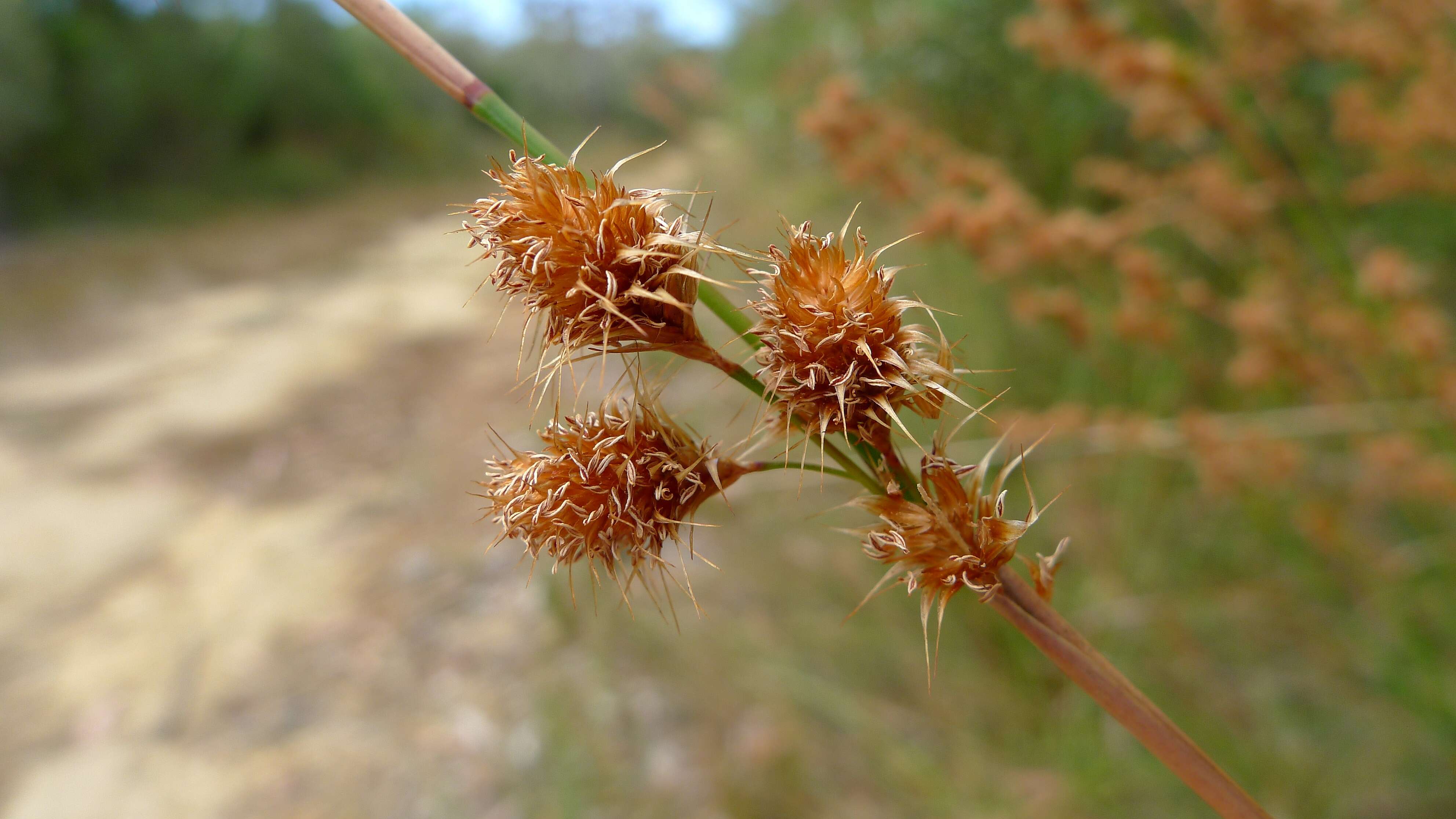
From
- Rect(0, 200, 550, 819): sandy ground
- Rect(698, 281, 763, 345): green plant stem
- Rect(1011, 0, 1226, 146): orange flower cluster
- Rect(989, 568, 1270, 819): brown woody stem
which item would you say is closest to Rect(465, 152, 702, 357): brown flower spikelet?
Rect(698, 281, 763, 345): green plant stem

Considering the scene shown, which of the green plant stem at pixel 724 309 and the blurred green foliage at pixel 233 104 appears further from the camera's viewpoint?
the blurred green foliage at pixel 233 104

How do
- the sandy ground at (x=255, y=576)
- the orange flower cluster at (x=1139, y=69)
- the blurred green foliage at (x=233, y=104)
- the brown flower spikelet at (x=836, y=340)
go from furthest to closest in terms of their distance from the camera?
the blurred green foliage at (x=233, y=104)
the sandy ground at (x=255, y=576)
the orange flower cluster at (x=1139, y=69)
the brown flower spikelet at (x=836, y=340)

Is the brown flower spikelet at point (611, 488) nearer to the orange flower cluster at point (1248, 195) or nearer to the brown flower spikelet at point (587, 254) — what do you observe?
the brown flower spikelet at point (587, 254)

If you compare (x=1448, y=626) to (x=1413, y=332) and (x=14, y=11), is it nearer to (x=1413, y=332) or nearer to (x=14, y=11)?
(x=1413, y=332)

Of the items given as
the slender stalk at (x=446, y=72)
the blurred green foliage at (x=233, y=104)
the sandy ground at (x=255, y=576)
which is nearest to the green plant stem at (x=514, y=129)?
the slender stalk at (x=446, y=72)

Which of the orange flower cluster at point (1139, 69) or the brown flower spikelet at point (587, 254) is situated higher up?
the orange flower cluster at point (1139, 69)
